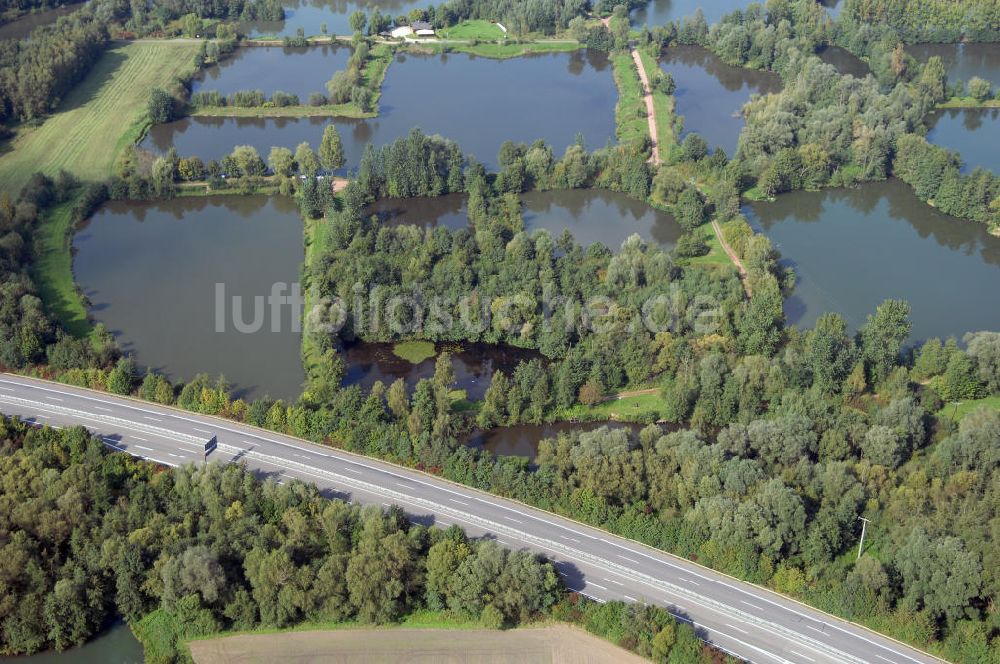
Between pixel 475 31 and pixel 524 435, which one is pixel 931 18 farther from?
pixel 524 435

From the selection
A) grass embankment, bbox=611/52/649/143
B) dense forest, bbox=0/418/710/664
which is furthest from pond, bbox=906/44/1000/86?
dense forest, bbox=0/418/710/664

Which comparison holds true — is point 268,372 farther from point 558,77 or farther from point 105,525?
point 558,77

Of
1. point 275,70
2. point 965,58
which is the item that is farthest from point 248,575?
point 965,58

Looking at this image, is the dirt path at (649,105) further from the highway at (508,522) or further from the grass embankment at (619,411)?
the highway at (508,522)

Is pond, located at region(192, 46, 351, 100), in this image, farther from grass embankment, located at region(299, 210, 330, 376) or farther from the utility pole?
the utility pole

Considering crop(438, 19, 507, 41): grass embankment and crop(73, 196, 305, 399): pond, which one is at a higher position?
crop(438, 19, 507, 41): grass embankment
